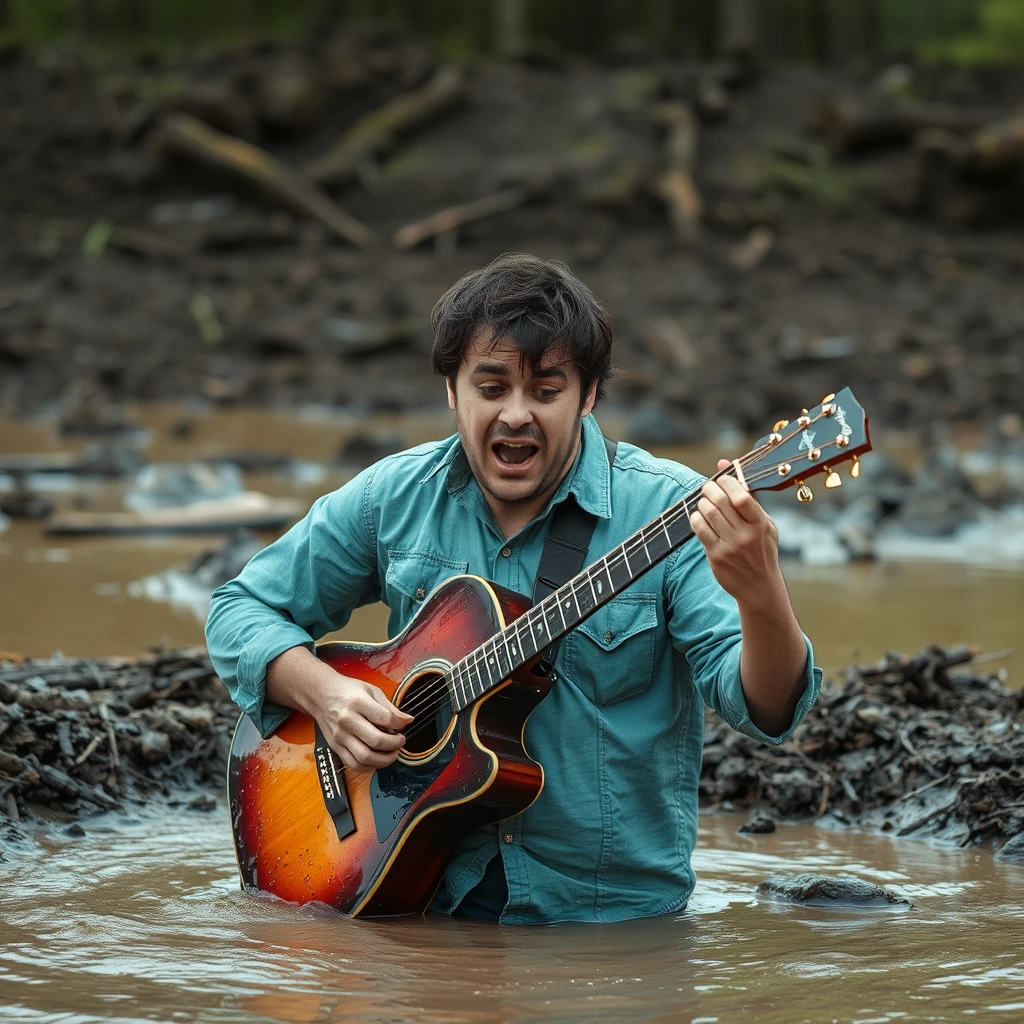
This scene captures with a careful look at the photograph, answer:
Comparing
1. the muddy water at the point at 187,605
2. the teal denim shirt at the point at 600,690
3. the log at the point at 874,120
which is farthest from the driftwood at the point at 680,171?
the teal denim shirt at the point at 600,690

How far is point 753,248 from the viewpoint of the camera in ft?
70.0

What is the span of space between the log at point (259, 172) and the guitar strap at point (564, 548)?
18119mm

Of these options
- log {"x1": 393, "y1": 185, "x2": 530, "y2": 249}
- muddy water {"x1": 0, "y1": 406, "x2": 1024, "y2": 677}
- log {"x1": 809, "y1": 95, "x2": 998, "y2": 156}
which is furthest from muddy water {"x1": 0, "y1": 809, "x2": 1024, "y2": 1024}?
log {"x1": 809, "y1": 95, "x2": 998, "y2": 156}

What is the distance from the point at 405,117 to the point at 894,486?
15.0m

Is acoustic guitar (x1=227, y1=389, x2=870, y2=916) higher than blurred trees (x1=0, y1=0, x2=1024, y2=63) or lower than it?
lower

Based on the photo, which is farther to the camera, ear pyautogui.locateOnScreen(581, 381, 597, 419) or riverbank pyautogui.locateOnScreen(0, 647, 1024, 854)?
riverbank pyautogui.locateOnScreen(0, 647, 1024, 854)

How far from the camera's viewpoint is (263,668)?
4066 millimetres

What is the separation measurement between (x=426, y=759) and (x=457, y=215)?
18.7m

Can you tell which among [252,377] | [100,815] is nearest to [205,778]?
[100,815]

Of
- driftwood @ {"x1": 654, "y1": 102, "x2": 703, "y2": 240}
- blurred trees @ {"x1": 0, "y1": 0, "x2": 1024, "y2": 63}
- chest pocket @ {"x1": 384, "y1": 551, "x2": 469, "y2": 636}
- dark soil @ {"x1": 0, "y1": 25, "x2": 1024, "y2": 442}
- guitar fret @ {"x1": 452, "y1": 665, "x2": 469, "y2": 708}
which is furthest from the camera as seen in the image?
blurred trees @ {"x1": 0, "y1": 0, "x2": 1024, "y2": 63}

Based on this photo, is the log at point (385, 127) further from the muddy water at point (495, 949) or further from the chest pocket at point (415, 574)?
the chest pocket at point (415, 574)

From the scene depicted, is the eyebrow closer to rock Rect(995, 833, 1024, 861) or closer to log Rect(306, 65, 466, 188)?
rock Rect(995, 833, 1024, 861)

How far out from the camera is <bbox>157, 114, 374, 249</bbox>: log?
22.0 metres

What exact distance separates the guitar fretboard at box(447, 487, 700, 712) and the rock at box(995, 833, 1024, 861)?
5.27 feet
